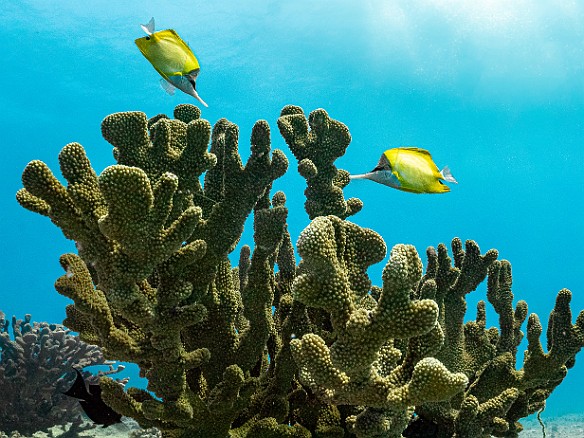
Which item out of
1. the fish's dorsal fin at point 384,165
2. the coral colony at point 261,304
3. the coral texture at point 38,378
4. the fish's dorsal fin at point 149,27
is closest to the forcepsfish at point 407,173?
the fish's dorsal fin at point 384,165

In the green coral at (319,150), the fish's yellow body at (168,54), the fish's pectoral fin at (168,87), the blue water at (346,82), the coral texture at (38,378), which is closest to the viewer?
the fish's yellow body at (168,54)

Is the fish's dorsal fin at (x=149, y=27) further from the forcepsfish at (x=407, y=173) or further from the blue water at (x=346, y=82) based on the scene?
the blue water at (x=346, y=82)

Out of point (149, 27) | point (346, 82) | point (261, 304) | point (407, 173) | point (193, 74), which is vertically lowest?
point (261, 304)

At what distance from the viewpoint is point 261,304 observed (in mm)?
2984

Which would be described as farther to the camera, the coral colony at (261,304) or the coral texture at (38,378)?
the coral texture at (38,378)

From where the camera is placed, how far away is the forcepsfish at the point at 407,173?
9.23 ft

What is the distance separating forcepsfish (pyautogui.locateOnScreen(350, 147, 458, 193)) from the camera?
281 cm

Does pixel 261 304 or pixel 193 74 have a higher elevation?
pixel 193 74

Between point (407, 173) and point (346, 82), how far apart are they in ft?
185

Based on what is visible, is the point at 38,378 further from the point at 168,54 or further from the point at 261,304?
the point at 168,54

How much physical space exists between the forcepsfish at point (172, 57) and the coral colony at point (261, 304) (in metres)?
0.28

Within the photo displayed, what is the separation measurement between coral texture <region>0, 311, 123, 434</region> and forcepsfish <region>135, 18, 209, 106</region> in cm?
488

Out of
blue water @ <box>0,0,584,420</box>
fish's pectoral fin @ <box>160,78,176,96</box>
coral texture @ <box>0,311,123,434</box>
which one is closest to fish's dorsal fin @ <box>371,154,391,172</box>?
fish's pectoral fin @ <box>160,78,176,96</box>

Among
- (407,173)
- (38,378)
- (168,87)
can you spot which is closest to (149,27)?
(168,87)
